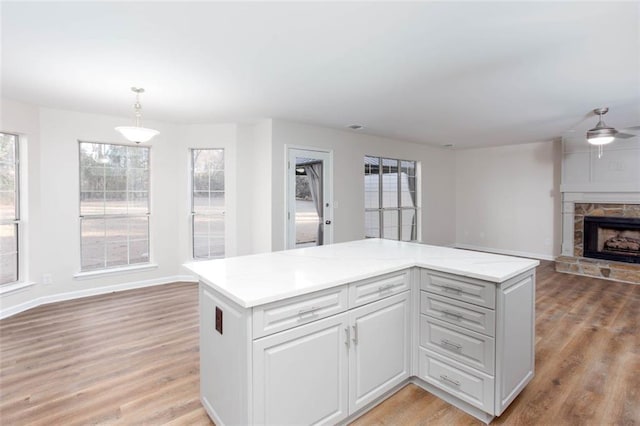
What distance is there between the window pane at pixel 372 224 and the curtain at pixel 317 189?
1152 mm

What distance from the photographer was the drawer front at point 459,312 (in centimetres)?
194

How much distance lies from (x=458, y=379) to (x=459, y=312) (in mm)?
436

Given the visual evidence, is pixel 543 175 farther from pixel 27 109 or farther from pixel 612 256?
pixel 27 109

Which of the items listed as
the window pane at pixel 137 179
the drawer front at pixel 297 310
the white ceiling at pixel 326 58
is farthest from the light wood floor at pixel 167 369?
the white ceiling at pixel 326 58

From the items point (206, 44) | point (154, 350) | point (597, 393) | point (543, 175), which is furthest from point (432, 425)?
point (543, 175)

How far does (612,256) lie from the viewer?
18.1ft

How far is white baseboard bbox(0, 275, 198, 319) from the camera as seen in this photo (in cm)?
376

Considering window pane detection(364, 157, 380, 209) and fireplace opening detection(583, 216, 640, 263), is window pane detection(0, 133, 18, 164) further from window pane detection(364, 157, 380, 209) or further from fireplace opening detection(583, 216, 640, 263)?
fireplace opening detection(583, 216, 640, 263)

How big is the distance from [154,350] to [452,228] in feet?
23.1

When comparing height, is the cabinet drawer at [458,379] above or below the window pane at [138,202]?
below

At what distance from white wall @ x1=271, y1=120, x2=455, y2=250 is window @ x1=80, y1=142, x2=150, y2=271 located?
203 centimetres

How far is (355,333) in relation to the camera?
191cm

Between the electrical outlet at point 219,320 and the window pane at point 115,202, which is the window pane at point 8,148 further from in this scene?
the electrical outlet at point 219,320

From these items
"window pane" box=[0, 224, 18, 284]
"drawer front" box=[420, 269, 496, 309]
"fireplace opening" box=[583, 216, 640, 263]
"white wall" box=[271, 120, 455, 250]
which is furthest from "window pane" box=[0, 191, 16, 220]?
"fireplace opening" box=[583, 216, 640, 263]
